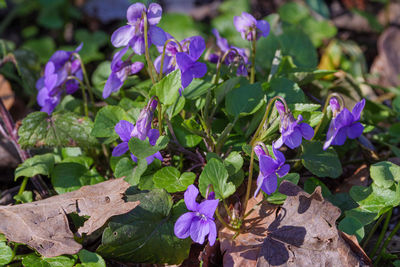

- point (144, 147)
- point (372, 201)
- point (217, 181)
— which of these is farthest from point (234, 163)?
point (372, 201)

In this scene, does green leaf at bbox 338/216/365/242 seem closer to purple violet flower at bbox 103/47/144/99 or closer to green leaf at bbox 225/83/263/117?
green leaf at bbox 225/83/263/117

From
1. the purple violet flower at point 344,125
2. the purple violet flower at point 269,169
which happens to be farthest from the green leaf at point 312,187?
the purple violet flower at point 269,169

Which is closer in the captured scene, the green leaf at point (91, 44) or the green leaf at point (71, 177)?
the green leaf at point (71, 177)

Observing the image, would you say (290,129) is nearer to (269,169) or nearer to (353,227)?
(269,169)

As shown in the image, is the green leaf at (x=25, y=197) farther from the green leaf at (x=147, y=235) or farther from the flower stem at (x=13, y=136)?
the green leaf at (x=147, y=235)

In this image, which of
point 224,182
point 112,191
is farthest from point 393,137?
point 112,191

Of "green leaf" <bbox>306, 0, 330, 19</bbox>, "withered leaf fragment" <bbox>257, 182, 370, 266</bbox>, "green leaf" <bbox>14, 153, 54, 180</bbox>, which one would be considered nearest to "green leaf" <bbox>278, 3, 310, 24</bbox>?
"green leaf" <bbox>306, 0, 330, 19</bbox>
